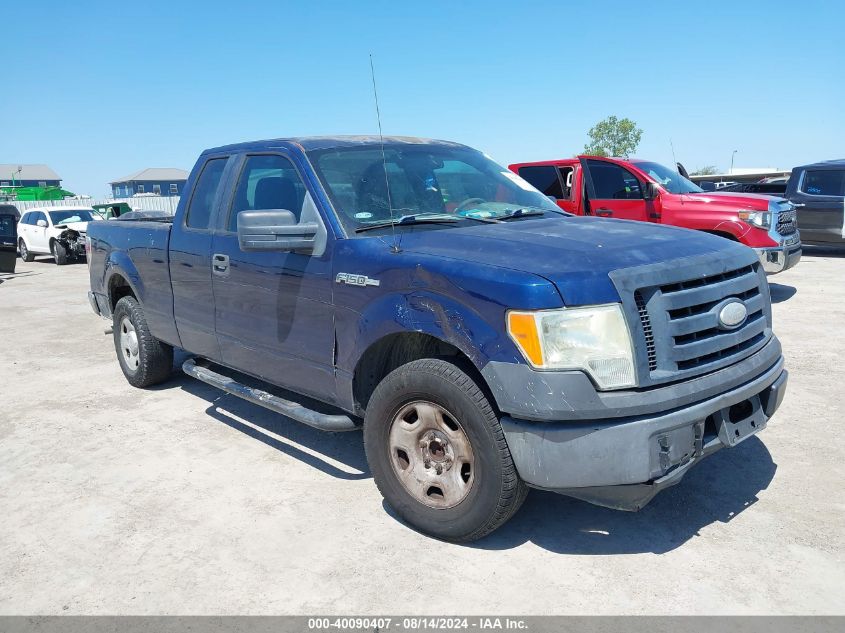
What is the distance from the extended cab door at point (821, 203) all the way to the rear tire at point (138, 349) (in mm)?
12403

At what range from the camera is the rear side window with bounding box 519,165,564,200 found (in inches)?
416

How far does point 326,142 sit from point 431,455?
2.10m

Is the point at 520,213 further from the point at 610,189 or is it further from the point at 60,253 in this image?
the point at 60,253

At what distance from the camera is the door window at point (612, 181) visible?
10078 millimetres

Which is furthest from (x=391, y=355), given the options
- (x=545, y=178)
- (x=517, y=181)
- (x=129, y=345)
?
(x=545, y=178)

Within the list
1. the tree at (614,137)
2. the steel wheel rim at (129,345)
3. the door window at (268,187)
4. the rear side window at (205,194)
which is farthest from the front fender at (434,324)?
the tree at (614,137)

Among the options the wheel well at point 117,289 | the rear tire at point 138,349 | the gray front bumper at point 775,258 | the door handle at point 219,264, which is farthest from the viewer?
the gray front bumper at point 775,258

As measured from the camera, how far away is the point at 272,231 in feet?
11.7

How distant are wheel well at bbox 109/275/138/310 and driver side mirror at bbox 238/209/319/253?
3004 millimetres

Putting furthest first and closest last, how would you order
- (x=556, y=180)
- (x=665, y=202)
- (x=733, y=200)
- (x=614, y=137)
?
(x=614, y=137) < (x=556, y=180) < (x=665, y=202) < (x=733, y=200)

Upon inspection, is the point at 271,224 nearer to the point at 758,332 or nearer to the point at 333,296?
the point at 333,296

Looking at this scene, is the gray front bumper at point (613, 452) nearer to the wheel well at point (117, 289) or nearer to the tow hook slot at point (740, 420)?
the tow hook slot at point (740, 420)

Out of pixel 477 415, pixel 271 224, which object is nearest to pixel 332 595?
pixel 477 415

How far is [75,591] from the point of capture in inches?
119
